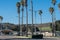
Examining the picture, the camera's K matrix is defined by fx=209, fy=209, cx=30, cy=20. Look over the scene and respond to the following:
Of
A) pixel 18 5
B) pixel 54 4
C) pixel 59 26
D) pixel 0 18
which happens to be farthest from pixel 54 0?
pixel 0 18

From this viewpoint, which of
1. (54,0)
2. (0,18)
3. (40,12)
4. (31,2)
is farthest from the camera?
(0,18)

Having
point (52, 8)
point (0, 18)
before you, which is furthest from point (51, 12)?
point (0, 18)

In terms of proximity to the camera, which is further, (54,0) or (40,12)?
(40,12)

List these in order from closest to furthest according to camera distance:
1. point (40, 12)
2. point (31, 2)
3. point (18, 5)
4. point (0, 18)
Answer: point (31, 2) → point (18, 5) → point (40, 12) → point (0, 18)

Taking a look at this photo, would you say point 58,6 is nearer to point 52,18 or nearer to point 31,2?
point 52,18

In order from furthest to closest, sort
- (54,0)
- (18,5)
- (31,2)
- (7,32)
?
(7,32)
(18,5)
(54,0)
(31,2)

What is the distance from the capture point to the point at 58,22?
14000 cm

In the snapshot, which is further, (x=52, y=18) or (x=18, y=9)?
(x=18, y=9)

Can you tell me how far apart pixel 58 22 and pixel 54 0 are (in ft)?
139

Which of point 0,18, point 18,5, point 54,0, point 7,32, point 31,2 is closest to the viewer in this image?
point 31,2

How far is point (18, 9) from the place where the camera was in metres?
111

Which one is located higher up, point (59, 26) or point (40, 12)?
point (40, 12)

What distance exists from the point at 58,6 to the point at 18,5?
20.2 m

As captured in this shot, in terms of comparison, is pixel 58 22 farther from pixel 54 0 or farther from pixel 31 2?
pixel 31 2
